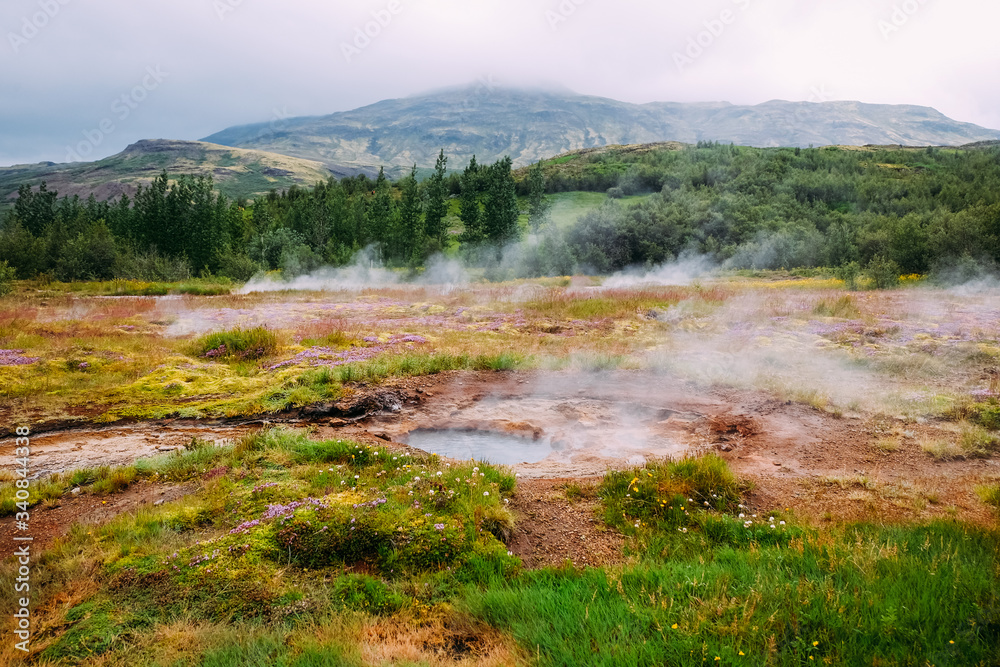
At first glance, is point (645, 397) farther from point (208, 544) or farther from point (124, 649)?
point (124, 649)

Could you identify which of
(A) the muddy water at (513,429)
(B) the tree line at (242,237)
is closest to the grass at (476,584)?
(A) the muddy water at (513,429)

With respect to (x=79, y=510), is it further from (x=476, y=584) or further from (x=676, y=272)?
(x=676, y=272)

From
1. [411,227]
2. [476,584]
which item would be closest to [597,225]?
Result: [411,227]

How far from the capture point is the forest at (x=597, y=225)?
46281 mm

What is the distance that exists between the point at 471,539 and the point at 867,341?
647 inches

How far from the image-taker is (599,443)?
9227 mm

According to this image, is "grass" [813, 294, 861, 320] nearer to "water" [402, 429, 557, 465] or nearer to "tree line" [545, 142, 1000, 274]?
"tree line" [545, 142, 1000, 274]

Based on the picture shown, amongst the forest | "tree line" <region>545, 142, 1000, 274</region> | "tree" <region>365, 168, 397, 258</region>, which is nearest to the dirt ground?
"tree line" <region>545, 142, 1000, 274</region>

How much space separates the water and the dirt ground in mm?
253

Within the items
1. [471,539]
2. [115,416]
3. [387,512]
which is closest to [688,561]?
[471,539]

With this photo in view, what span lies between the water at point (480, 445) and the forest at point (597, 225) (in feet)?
109

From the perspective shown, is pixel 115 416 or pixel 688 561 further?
pixel 115 416

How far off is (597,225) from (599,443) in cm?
4573

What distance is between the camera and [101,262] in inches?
1855
